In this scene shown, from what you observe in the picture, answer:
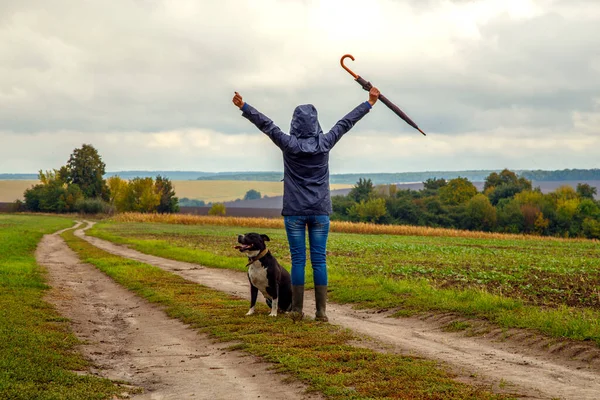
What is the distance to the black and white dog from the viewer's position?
412 inches

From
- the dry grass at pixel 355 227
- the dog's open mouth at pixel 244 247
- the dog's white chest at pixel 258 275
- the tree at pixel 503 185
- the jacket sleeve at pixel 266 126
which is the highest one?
the tree at pixel 503 185

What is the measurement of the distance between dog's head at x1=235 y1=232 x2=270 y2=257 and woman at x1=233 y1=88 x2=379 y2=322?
2.02 feet

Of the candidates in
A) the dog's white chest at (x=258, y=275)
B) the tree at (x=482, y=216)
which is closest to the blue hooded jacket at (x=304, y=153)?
the dog's white chest at (x=258, y=275)

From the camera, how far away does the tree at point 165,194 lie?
401 ft

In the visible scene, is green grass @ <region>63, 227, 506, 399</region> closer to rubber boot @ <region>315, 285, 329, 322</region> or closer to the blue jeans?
rubber boot @ <region>315, 285, 329, 322</region>

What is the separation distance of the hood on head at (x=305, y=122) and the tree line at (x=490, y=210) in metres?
90.6

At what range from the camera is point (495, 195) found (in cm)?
11594

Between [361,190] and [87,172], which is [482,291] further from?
[87,172]

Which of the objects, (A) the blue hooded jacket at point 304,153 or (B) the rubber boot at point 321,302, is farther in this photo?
(B) the rubber boot at point 321,302

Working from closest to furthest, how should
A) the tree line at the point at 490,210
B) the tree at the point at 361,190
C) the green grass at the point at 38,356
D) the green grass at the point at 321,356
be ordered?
the green grass at the point at 321,356, the green grass at the point at 38,356, the tree line at the point at 490,210, the tree at the point at 361,190

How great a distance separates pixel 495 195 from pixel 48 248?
93880mm

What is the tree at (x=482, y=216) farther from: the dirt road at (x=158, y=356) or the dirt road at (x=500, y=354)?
the dirt road at (x=500, y=354)

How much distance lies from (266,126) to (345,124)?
1.19m

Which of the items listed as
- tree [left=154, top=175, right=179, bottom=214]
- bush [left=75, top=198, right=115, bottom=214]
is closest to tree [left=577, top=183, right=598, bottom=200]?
tree [left=154, top=175, right=179, bottom=214]
